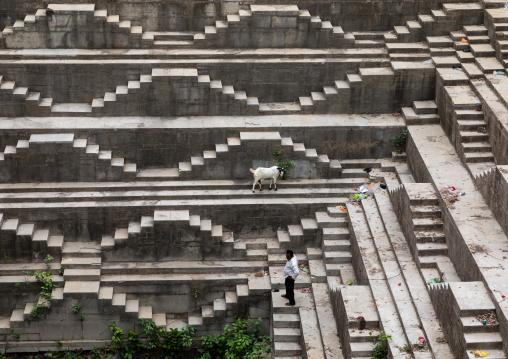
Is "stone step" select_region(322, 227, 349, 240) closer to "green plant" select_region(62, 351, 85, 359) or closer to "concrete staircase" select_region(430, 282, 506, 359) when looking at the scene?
"concrete staircase" select_region(430, 282, 506, 359)

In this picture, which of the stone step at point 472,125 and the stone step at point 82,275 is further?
the stone step at point 472,125

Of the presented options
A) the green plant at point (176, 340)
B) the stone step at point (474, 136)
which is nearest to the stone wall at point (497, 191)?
the stone step at point (474, 136)

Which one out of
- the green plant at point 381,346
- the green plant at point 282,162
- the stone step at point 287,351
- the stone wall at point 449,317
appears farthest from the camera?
the green plant at point 282,162

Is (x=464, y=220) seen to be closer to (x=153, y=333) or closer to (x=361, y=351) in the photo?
(x=361, y=351)

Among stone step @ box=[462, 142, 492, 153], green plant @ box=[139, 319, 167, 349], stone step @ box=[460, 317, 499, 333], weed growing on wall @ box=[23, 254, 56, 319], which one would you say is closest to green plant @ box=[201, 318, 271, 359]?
green plant @ box=[139, 319, 167, 349]

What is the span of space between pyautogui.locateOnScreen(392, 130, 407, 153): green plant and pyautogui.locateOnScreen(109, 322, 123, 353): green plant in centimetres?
770

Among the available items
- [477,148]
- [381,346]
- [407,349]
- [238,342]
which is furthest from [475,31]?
[238,342]

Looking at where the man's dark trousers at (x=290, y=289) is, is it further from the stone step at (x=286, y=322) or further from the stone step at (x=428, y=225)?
the stone step at (x=428, y=225)

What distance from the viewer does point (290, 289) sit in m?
18.3

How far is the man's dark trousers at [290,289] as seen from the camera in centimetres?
1811

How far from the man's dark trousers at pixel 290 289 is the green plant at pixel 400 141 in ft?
15.4

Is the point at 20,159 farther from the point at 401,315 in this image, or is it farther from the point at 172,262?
the point at 401,315

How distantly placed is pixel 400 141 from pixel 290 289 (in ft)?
15.9

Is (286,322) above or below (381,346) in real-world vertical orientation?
below
